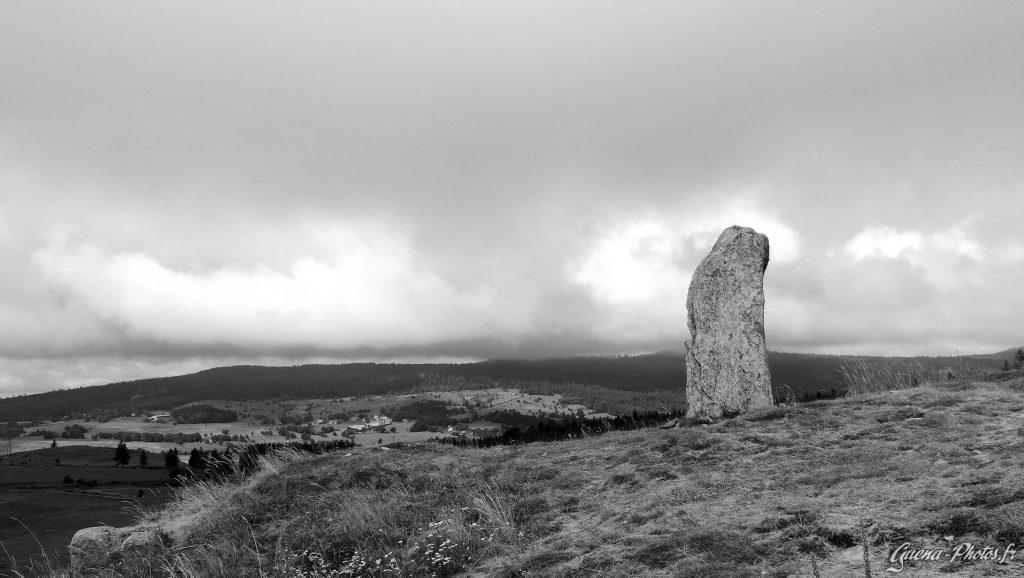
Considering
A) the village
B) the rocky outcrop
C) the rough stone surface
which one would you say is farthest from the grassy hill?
the village

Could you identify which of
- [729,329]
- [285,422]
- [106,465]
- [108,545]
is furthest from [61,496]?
[285,422]

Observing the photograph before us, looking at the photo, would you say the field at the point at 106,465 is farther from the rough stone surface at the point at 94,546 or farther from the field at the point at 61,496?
the rough stone surface at the point at 94,546

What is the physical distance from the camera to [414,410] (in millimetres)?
136750

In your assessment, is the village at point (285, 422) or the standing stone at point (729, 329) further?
the village at point (285, 422)

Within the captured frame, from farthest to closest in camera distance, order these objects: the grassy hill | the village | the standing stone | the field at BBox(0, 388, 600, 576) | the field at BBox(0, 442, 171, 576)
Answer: the village < the field at BBox(0, 388, 600, 576) < the standing stone < the field at BBox(0, 442, 171, 576) < the grassy hill

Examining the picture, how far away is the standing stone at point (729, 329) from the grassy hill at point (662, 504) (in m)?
3.27

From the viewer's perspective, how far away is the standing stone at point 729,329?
16.6 metres

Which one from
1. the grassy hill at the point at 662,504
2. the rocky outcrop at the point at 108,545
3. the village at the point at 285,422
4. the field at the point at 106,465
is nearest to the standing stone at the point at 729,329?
the grassy hill at the point at 662,504

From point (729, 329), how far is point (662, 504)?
10888 mm

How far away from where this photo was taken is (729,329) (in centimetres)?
1750

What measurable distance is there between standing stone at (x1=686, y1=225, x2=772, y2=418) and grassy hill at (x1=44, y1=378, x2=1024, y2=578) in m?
3.27

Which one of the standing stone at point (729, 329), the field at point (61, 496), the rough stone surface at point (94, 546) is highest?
the standing stone at point (729, 329)

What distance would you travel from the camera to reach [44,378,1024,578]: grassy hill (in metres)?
5.56

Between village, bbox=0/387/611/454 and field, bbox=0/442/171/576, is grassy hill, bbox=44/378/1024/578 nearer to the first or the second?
field, bbox=0/442/171/576
